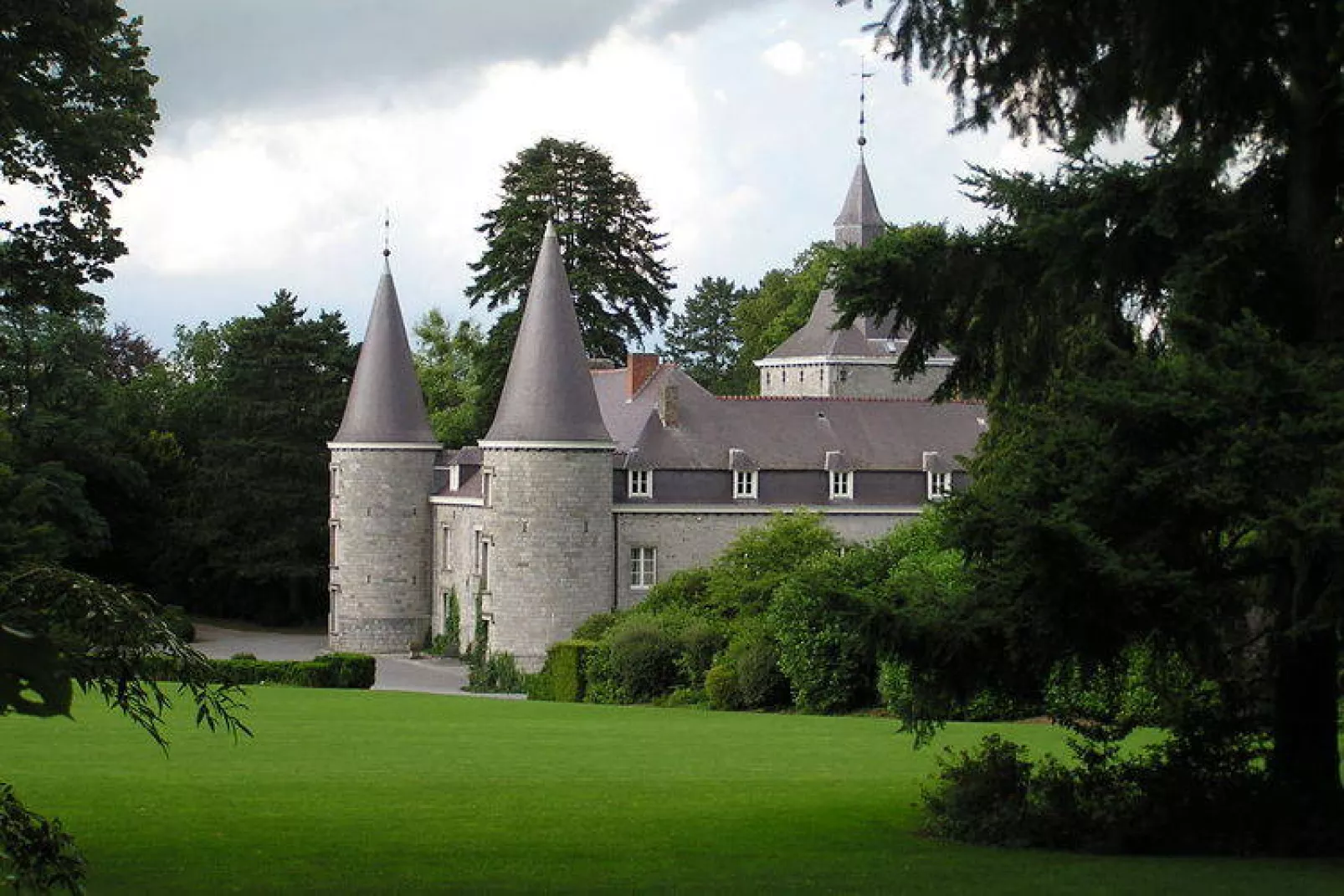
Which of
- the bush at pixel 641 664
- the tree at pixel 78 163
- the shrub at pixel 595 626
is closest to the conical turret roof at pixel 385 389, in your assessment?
the shrub at pixel 595 626

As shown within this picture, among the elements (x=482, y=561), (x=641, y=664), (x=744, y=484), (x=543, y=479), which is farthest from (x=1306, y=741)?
(x=482, y=561)

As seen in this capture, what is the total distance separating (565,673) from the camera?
1505 inches

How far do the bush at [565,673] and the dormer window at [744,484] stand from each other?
830cm

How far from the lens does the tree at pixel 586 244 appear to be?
5672 centimetres

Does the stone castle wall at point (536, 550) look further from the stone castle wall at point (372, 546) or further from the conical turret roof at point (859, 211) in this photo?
the conical turret roof at point (859, 211)

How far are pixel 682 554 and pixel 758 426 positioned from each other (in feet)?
13.3

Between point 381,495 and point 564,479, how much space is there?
823cm

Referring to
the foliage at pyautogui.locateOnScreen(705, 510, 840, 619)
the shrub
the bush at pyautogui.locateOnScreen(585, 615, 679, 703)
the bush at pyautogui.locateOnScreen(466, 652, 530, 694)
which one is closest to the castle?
the bush at pyautogui.locateOnScreen(466, 652, 530, 694)

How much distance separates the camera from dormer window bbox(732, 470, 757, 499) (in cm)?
4653

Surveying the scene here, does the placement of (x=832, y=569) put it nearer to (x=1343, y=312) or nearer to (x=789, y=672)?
(x=1343, y=312)

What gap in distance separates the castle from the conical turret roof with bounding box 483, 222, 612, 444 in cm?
4

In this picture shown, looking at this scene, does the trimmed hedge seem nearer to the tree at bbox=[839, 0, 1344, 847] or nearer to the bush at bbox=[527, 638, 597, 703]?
the bush at bbox=[527, 638, 597, 703]

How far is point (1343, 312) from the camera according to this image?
38.8 feet

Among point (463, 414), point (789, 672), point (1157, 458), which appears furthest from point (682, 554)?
point (1157, 458)
